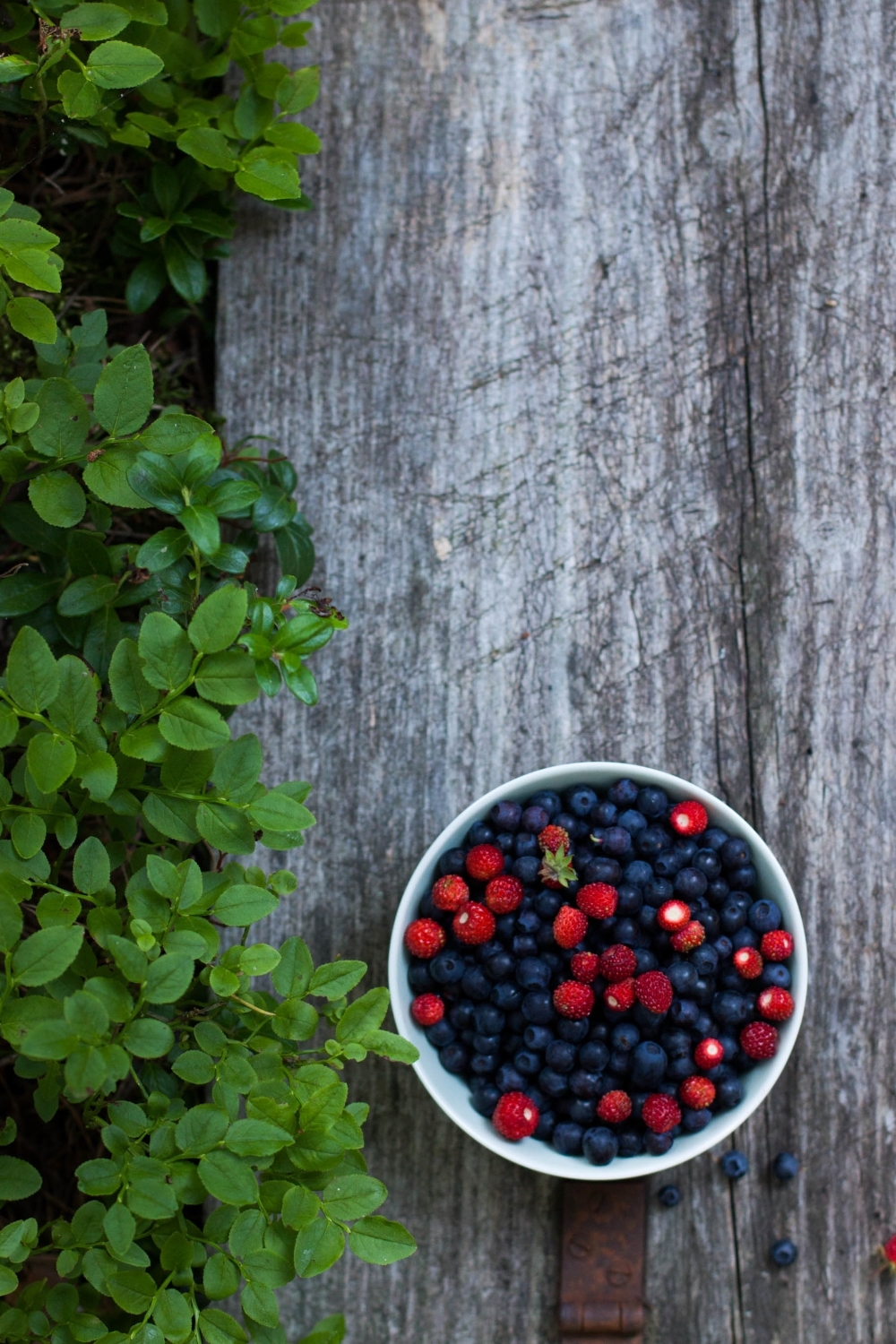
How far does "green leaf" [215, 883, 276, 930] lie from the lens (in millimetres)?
1049

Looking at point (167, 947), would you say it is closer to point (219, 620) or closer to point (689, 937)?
point (219, 620)

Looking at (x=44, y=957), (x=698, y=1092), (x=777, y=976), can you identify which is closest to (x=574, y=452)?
(x=777, y=976)

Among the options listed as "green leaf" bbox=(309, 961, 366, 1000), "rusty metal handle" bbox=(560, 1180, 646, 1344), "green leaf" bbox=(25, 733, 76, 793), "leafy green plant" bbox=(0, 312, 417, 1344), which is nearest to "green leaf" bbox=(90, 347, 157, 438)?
"leafy green plant" bbox=(0, 312, 417, 1344)

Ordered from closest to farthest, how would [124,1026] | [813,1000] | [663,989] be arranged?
1. [124,1026]
2. [663,989]
3. [813,1000]

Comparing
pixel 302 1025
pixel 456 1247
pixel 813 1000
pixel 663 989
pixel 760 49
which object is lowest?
pixel 456 1247

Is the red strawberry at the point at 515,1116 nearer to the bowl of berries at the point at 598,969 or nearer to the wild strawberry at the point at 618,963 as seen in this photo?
the bowl of berries at the point at 598,969

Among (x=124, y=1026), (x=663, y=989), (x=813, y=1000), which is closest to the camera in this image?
(x=124, y=1026)

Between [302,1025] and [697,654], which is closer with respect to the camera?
[302,1025]

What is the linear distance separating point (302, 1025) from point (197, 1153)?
15 centimetres

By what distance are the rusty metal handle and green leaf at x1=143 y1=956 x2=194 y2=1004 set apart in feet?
2.36

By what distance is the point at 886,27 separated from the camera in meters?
1.49

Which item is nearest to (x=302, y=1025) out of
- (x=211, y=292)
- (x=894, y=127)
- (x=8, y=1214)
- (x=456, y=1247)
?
(x=456, y=1247)

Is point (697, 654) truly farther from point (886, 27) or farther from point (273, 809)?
point (886, 27)

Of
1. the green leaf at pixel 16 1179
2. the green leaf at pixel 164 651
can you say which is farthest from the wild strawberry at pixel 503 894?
the green leaf at pixel 16 1179
